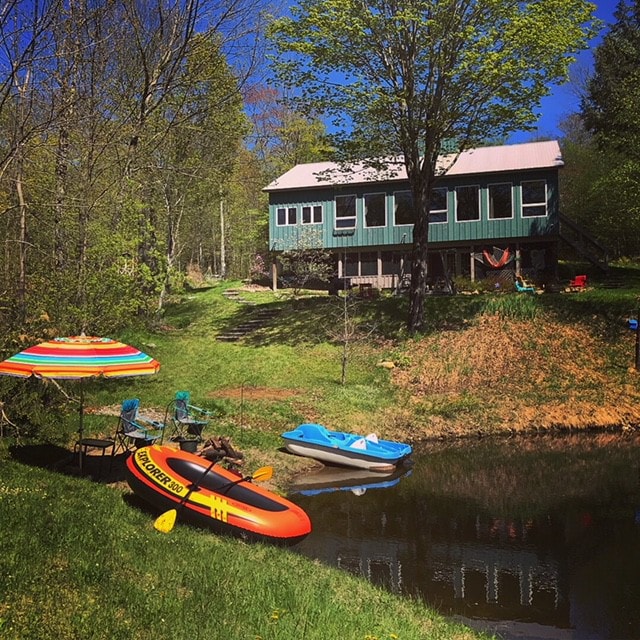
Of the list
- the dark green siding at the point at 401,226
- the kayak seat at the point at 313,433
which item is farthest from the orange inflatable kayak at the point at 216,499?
the dark green siding at the point at 401,226

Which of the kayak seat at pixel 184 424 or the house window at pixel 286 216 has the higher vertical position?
the house window at pixel 286 216

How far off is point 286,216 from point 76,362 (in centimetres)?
2287

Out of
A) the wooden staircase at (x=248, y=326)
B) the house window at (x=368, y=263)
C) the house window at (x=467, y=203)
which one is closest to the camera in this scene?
the wooden staircase at (x=248, y=326)

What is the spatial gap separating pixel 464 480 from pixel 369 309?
12611 mm

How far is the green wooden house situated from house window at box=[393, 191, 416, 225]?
48 mm

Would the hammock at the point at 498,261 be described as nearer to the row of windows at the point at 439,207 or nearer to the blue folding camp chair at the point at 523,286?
the blue folding camp chair at the point at 523,286

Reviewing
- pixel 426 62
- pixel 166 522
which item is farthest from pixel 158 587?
pixel 426 62

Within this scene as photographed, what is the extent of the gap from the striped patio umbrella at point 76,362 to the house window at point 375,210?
847 inches

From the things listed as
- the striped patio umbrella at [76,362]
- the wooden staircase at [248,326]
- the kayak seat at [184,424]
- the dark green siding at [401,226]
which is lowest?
the kayak seat at [184,424]

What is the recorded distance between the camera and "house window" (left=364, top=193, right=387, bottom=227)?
28969mm

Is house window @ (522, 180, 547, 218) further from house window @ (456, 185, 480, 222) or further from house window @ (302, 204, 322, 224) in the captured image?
house window @ (302, 204, 322, 224)

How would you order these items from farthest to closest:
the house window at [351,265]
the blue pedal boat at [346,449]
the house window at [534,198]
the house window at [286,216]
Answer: the house window at [351,265] < the house window at [286,216] < the house window at [534,198] < the blue pedal boat at [346,449]

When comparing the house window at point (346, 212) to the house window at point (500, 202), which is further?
the house window at point (346, 212)

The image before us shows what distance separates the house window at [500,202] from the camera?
27.1 m
